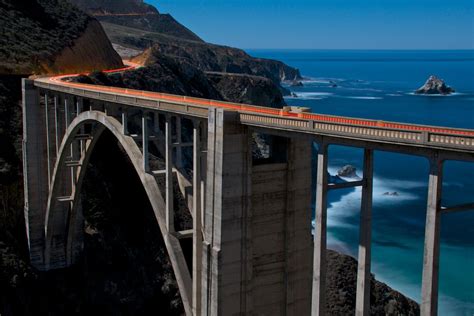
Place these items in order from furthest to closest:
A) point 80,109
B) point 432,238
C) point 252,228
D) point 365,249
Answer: point 80,109 < point 252,228 < point 365,249 < point 432,238

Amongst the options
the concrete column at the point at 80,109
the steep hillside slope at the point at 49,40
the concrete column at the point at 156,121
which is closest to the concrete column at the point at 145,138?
the concrete column at the point at 156,121

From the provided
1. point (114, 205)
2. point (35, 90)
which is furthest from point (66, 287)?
point (35, 90)

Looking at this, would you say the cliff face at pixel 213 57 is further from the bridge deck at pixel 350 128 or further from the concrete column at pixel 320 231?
the concrete column at pixel 320 231

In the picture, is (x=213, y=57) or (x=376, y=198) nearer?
(x=376, y=198)

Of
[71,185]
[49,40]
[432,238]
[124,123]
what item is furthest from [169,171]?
[49,40]

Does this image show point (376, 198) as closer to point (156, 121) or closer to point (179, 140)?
point (156, 121)

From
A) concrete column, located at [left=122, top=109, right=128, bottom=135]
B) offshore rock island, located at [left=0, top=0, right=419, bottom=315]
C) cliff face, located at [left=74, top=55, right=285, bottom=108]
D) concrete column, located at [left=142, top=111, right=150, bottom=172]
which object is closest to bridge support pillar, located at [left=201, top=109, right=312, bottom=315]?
concrete column, located at [left=142, top=111, right=150, bottom=172]

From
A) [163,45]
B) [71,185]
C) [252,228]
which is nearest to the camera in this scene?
[252,228]

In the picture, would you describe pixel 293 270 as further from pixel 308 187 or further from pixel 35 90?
pixel 35 90
